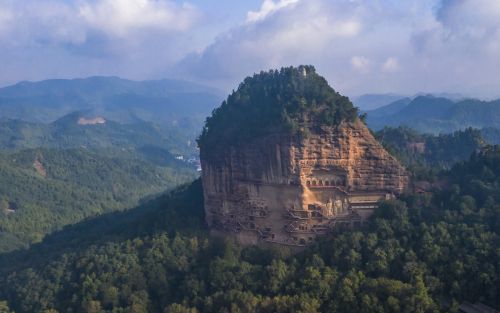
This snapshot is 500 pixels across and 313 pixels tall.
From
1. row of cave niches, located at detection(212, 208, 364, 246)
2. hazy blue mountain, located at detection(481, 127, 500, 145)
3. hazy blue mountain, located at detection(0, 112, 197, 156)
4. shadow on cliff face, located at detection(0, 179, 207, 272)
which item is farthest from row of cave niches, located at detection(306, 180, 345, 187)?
hazy blue mountain, located at detection(0, 112, 197, 156)

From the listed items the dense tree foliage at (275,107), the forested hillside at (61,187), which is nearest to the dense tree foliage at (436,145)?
the dense tree foliage at (275,107)

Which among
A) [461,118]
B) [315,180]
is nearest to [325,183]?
[315,180]

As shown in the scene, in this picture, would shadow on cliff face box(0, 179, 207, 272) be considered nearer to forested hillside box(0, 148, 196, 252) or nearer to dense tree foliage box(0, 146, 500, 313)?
dense tree foliage box(0, 146, 500, 313)

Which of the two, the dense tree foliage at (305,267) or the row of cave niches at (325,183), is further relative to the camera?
the row of cave niches at (325,183)

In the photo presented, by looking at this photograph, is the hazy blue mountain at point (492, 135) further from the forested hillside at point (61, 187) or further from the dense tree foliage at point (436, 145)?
the forested hillside at point (61, 187)

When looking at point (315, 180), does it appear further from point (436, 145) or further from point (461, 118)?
point (461, 118)

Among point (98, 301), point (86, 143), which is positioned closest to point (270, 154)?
point (98, 301)
